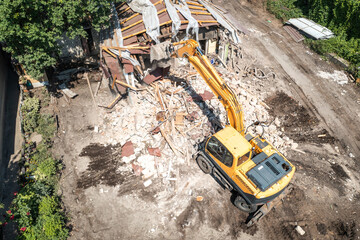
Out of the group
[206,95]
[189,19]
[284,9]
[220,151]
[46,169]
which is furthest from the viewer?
[284,9]

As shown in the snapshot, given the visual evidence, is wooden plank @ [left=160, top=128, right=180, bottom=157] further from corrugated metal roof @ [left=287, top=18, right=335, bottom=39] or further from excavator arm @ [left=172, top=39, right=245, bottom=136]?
corrugated metal roof @ [left=287, top=18, right=335, bottom=39]

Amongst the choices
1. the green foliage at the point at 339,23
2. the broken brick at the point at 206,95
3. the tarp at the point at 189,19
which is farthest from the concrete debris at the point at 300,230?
the green foliage at the point at 339,23

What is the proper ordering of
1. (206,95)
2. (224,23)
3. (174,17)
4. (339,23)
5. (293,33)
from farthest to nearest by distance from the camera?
(293,33) → (339,23) → (224,23) → (174,17) → (206,95)

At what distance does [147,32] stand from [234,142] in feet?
33.9

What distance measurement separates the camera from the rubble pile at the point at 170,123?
14.0m

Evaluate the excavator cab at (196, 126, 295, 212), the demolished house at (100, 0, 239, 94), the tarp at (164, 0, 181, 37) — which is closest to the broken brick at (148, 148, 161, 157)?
the excavator cab at (196, 126, 295, 212)

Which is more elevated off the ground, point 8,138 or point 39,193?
point 39,193

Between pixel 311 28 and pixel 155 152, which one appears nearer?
pixel 155 152

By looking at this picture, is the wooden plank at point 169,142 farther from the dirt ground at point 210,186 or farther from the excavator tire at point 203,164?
the excavator tire at point 203,164

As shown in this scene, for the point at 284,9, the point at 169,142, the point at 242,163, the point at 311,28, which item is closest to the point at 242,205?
the point at 242,163

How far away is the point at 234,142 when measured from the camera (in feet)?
37.2

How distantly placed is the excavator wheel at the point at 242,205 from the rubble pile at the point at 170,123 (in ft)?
10.9

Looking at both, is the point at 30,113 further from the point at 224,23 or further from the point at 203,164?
the point at 224,23

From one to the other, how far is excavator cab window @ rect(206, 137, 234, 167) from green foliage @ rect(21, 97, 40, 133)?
1102cm
